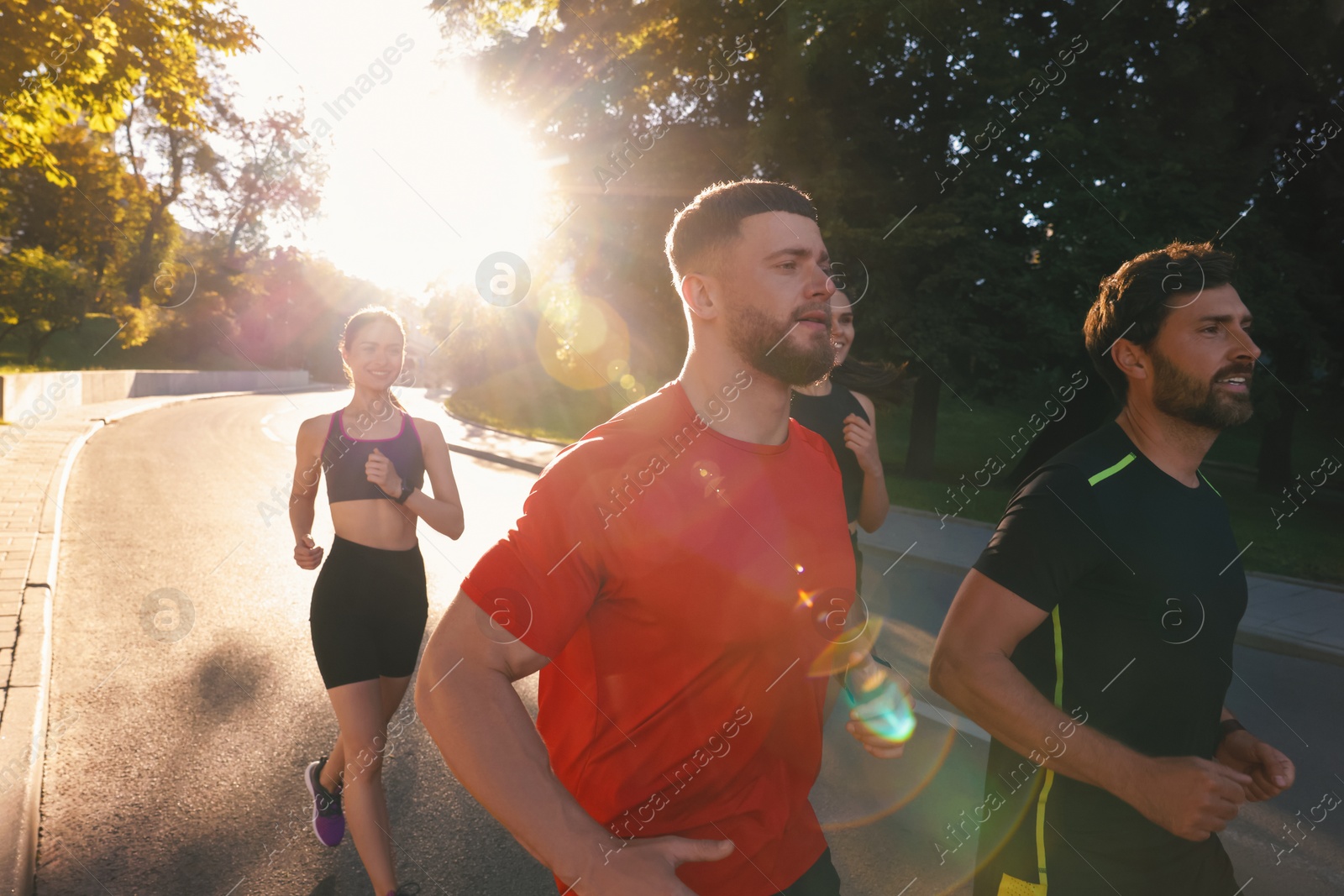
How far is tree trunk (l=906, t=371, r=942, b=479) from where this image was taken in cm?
1827

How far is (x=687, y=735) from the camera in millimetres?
1539

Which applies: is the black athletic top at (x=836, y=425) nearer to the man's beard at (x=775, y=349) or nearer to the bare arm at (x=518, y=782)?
→ the man's beard at (x=775, y=349)

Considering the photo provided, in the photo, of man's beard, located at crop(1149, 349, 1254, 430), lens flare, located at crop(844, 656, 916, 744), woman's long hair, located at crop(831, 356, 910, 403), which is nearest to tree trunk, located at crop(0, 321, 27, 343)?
woman's long hair, located at crop(831, 356, 910, 403)

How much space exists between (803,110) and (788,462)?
14.8 meters

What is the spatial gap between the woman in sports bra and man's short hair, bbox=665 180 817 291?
1.90 meters

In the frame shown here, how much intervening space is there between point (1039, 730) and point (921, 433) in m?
17.6

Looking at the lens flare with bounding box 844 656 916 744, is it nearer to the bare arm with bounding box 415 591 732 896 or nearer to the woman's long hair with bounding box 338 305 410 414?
the bare arm with bounding box 415 591 732 896

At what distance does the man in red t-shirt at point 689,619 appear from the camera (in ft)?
3.81

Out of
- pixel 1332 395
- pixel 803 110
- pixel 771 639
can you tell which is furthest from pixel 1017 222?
pixel 771 639

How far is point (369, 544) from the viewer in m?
3.45

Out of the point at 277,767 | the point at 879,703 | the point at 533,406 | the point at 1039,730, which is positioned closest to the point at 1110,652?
the point at 1039,730

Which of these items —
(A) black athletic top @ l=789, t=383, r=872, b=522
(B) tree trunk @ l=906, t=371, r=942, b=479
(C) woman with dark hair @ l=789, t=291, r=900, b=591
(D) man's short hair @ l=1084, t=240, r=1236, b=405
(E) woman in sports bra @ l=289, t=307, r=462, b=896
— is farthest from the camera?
(B) tree trunk @ l=906, t=371, r=942, b=479

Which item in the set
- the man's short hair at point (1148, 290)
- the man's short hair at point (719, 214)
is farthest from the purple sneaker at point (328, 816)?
the man's short hair at point (1148, 290)

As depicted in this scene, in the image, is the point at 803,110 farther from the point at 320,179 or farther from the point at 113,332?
the point at 113,332
